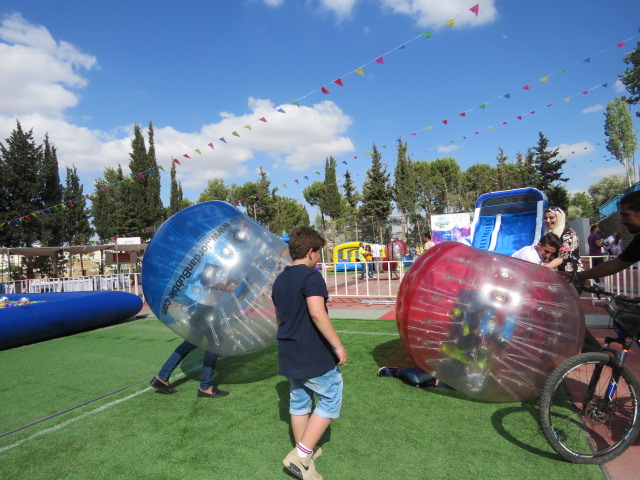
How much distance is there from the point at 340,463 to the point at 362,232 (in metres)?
45.8

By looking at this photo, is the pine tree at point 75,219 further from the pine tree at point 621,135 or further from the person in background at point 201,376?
the pine tree at point 621,135

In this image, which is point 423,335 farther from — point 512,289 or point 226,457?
point 226,457

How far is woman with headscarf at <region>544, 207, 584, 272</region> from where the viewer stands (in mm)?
4137

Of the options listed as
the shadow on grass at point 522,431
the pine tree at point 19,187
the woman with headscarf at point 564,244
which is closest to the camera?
the shadow on grass at point 522,431

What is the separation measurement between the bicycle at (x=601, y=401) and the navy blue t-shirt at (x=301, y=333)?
165 cm

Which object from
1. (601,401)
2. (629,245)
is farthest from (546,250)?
(601,401)

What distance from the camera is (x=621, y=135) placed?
48062 mm

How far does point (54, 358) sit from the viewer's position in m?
6.73

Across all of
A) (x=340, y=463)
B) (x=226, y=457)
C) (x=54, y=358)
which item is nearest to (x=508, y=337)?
(x=340, y=463)

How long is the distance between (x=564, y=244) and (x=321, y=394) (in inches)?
147

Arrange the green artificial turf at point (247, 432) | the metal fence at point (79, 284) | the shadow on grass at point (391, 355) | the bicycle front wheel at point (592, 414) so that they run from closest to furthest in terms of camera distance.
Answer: the bicycle front wheel at point (592, 414)
the green artificial turf at point (247, 432)
the shadow on grass at point (391, 355)
the metal fence at point (79, 284)

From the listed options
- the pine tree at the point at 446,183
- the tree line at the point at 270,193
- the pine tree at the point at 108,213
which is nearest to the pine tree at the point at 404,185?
the tree line at the point at 270,193

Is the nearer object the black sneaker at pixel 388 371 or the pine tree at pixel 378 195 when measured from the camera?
the black sneaker at pixel 388 371

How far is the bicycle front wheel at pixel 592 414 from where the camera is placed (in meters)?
2.77
